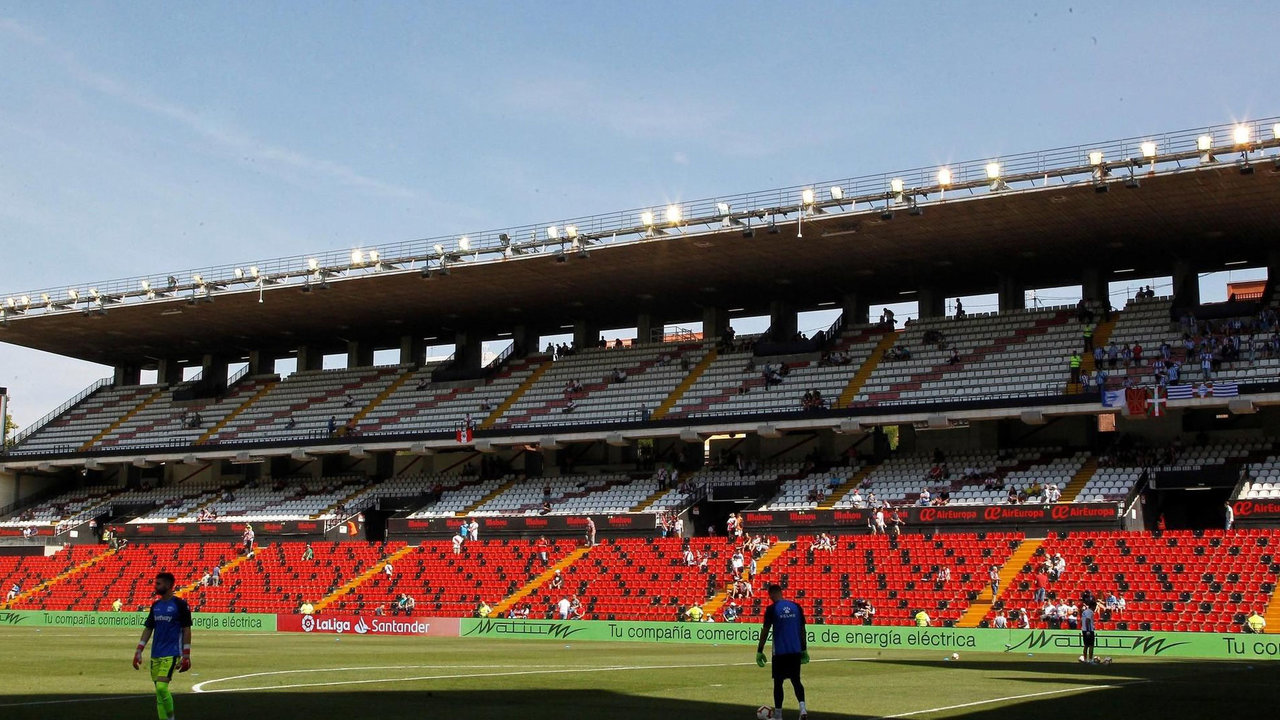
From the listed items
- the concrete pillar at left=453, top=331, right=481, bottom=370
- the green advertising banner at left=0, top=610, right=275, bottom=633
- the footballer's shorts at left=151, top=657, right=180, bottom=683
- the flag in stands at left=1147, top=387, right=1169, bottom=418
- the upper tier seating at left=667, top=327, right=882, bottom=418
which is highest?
the concrete pillar at left=453, top=331, right=481, bottom=370

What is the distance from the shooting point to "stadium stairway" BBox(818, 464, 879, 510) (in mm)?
51938

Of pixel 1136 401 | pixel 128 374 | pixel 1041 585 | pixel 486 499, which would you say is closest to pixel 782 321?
pixel 486 499

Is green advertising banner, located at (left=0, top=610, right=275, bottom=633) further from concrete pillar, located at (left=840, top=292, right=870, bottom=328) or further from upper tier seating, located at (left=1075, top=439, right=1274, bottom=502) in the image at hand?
concrete pillar, located at (left=840, top=292, right=870, bottom=328)

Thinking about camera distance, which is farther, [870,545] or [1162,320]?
[1162,320]

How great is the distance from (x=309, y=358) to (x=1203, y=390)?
4932 cm

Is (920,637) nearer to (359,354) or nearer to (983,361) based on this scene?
(983,361)

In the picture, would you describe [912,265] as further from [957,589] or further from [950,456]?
[957,589]

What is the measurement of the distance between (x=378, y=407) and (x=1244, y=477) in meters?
40.9

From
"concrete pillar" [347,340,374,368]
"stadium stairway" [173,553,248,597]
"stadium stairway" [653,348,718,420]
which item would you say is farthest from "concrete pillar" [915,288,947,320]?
"stadium stairway" [173,553,248,597]

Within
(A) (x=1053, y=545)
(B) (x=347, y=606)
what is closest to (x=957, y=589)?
(A) (x=1053, y=545)

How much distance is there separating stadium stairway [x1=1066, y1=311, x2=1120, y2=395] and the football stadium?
0.17 m

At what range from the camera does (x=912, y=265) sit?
5653 centimetres

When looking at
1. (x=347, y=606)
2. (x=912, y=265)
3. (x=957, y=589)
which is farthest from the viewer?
(x=912, y=265)

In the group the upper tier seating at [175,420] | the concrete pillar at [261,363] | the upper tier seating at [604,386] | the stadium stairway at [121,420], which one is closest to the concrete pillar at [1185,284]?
the upper tier seating at [604,386]
